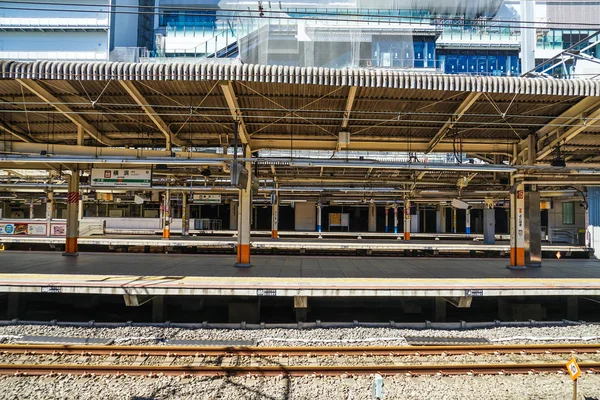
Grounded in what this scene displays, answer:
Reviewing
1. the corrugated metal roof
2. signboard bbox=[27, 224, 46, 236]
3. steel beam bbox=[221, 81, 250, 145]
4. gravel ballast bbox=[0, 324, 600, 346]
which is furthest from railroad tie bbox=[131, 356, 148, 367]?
signboard bbox=[27, 224, 46, 236]

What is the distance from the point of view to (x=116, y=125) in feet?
39.4

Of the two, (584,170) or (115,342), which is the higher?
(584,170)

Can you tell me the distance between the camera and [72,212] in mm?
14422

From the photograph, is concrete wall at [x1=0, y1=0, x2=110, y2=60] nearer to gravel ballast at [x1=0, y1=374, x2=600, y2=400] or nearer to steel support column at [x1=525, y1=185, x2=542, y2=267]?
gravel ballast at [x1=0, y1=374, x2=600, y2=400]

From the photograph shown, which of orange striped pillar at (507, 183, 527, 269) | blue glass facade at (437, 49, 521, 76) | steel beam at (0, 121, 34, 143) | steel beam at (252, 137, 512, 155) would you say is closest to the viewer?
steel beam at (0, 121, 34, 143)

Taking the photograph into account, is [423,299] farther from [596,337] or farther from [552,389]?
[552,389]

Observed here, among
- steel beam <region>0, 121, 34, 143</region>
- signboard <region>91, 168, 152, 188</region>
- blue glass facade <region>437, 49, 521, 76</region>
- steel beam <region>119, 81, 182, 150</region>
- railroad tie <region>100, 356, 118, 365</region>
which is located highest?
blue glass facade <region>437, 49, 521, 76</region>

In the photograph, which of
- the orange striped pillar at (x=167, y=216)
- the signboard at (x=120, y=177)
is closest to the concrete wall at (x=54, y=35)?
the orange striped pillar at (x=167, y=216)

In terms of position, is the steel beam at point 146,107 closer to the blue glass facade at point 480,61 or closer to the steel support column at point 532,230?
the steel support column at point 532,230

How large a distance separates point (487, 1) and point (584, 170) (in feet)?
109

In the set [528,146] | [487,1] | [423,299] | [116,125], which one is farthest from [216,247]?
[487,1]

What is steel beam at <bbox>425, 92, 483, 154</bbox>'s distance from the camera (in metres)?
9.23

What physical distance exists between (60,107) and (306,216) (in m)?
26.9

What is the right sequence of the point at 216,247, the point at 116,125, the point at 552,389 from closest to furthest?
1. the point at 552,389
2. the point at 116,125
3. the point at 216,247
